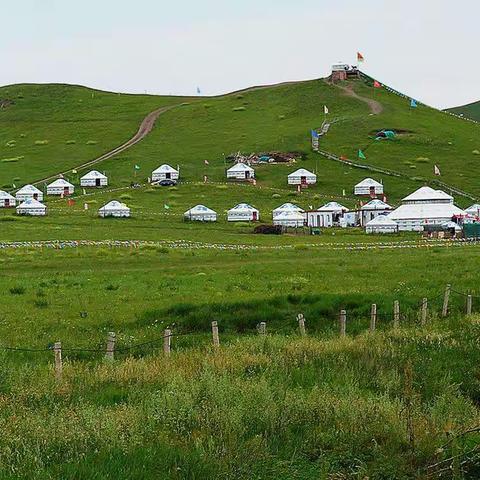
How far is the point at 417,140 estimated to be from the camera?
389ft

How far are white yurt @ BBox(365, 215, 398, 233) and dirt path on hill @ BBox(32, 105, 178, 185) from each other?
5200cm


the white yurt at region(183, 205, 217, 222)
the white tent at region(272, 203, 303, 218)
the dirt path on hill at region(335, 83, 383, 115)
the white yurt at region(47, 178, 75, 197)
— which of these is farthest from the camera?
the dirt path on hill at region(335, 83, 383, 115)

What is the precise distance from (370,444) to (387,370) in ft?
14.5

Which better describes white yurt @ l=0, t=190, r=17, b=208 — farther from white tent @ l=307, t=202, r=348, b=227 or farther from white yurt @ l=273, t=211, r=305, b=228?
white tent @ l=307, t=202, r=348, b=227

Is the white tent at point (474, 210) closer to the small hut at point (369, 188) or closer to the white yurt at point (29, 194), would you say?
the small hut at point (369, 188)

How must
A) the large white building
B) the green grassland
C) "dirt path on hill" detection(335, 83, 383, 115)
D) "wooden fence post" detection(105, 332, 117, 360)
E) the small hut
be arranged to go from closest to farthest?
the green grassland < "wooden fence post" detection(105, 332, 117, 360) < the large white building < the small hut < "dirt path on hill" detection(335, 83, 383, 115)

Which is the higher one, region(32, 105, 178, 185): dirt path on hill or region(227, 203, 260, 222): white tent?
region(32, 105, 178, 185): dirt path on hill

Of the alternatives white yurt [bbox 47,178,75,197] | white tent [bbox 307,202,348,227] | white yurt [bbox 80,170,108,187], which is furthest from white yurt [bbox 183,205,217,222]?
white yurt [bbox 80,170,108,187]

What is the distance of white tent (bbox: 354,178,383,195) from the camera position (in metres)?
94.2

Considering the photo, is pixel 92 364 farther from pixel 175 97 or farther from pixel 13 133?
pixel 175 97

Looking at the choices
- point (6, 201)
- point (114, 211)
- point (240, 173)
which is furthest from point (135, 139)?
point (114, 211)

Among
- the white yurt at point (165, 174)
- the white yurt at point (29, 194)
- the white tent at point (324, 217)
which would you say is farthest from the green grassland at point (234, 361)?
the white yurt at point (165, 174)

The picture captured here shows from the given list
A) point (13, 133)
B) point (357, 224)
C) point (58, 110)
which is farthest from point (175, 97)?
point (357, 224)

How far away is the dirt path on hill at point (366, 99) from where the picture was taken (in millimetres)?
137375
